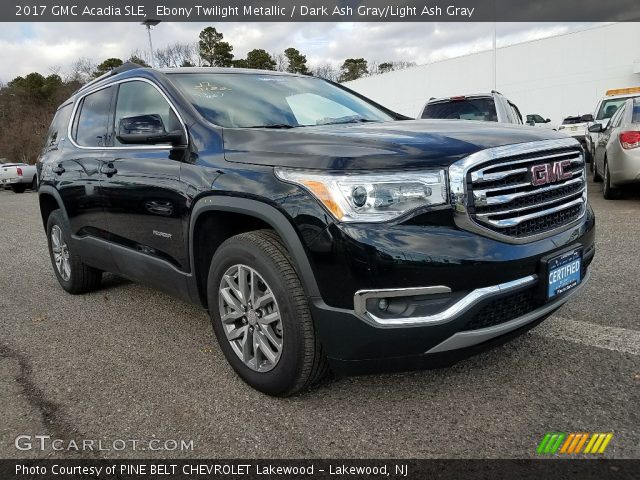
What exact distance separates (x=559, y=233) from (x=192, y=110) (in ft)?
6.90

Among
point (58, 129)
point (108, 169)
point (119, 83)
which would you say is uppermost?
point (119, 83)

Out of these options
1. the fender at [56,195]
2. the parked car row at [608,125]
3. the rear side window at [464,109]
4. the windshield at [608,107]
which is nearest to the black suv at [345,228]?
the fender at [56,195]

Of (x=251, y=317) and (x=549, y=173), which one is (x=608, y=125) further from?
(x=251, y=317)

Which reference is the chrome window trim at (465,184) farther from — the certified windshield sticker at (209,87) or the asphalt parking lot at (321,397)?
the certified windshield sticker at (209,87)

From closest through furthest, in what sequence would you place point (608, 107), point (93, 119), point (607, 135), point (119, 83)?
point (119, 83)
point (93, 119)
point (607, 135)
point (608, 107)

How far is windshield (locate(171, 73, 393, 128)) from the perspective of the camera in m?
3.10

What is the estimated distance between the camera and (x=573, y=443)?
218 centimetres

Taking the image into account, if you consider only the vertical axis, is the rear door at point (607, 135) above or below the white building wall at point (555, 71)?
below

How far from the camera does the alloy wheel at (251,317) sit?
2.55 meters

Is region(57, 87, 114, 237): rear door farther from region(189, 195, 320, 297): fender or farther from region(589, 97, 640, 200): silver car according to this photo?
region(589, 97, 640, 200): silver car

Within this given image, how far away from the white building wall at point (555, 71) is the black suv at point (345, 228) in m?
26.2

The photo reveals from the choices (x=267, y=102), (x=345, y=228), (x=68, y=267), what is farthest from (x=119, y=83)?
(x=345, y=228)

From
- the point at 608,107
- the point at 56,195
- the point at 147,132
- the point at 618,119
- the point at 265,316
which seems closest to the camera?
the point at 265,316

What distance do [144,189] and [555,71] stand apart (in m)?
28.9
